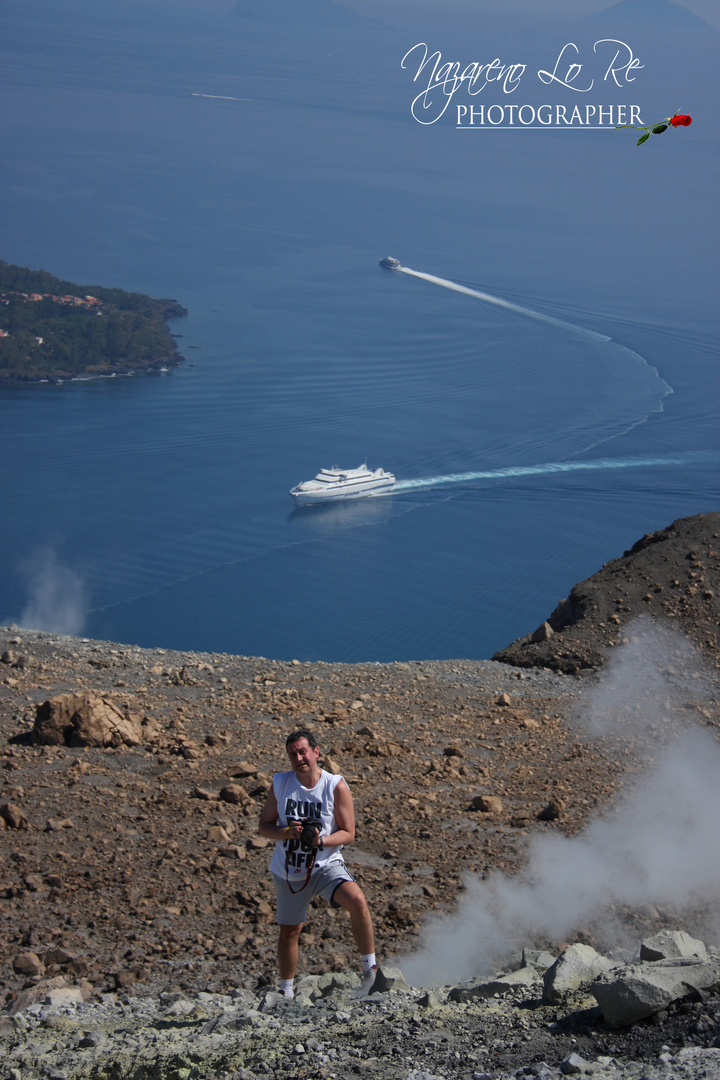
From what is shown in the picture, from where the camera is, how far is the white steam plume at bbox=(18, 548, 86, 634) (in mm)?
41219

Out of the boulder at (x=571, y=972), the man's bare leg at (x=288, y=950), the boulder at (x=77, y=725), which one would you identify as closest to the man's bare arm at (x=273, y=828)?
the man's bare leg at (x=288, y=950)

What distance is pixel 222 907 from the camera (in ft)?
17.2

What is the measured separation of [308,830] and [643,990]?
1.32 meters

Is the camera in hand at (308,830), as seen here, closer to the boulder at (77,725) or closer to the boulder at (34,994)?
the boulder at (34,994)

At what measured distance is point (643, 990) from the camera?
Answer: 11.7 ft

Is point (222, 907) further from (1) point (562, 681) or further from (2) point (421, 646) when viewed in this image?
(2) point (421, 646)

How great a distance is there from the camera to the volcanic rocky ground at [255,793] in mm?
4797

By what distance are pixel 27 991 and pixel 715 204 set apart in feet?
409

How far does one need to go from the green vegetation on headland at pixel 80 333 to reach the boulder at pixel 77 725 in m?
63.5

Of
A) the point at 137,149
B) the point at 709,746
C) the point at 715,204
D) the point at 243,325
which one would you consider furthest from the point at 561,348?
the point at 137,149

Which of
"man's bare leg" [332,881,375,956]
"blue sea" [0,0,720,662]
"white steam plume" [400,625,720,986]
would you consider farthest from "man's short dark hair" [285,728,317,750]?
"blue sea" [0,0,720,662]

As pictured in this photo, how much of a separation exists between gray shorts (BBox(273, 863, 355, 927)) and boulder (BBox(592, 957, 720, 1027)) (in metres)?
1.05

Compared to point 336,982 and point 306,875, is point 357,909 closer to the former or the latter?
point 306,875

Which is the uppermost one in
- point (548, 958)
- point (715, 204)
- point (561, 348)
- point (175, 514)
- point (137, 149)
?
point (715, 204)
